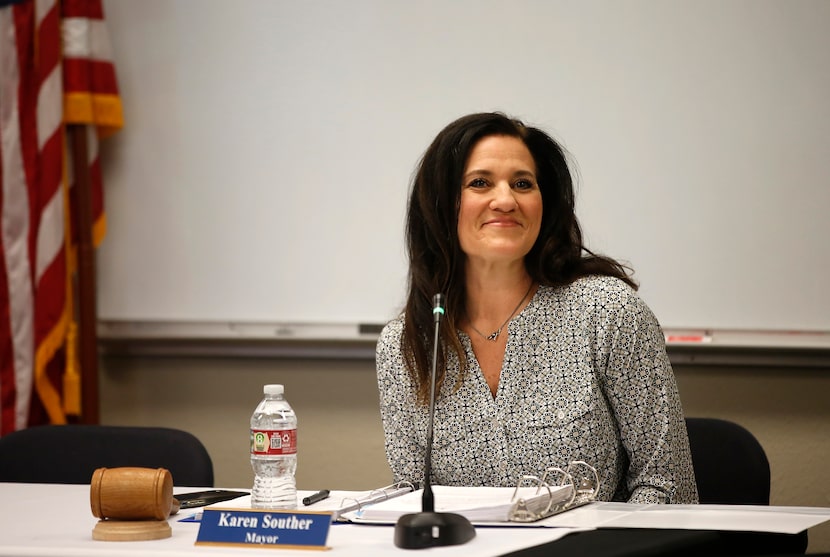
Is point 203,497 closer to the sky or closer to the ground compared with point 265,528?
closer to the ground

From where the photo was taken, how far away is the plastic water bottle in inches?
70.1

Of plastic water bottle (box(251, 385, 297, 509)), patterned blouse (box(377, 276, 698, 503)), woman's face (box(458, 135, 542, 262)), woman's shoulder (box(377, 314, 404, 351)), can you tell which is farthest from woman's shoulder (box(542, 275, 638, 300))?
plastic water bottle (box(251, 385, 297, 509))

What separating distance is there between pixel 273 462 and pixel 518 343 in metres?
0.63

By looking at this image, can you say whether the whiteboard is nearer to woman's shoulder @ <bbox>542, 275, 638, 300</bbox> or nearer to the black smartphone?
woman's shoulder @ <bbox>542, 275, 638, 300</bbox>

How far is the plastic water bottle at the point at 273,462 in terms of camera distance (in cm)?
178

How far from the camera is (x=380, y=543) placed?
147 centimetres

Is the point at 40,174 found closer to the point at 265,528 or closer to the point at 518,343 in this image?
the point at 518,343

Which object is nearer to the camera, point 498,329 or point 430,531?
point 430,531

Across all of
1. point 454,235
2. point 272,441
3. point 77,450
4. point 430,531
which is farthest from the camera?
point 77,450

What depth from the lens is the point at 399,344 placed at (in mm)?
2277

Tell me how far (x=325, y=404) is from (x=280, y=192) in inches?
29.6

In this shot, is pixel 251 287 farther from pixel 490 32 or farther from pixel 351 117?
pixel 490 32

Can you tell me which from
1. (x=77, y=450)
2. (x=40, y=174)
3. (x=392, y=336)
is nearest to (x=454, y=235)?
(x=392, y=336)

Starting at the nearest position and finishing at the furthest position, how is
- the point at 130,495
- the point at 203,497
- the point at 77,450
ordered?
the point at 130,495, the point at 203,497, the point at 77,450
